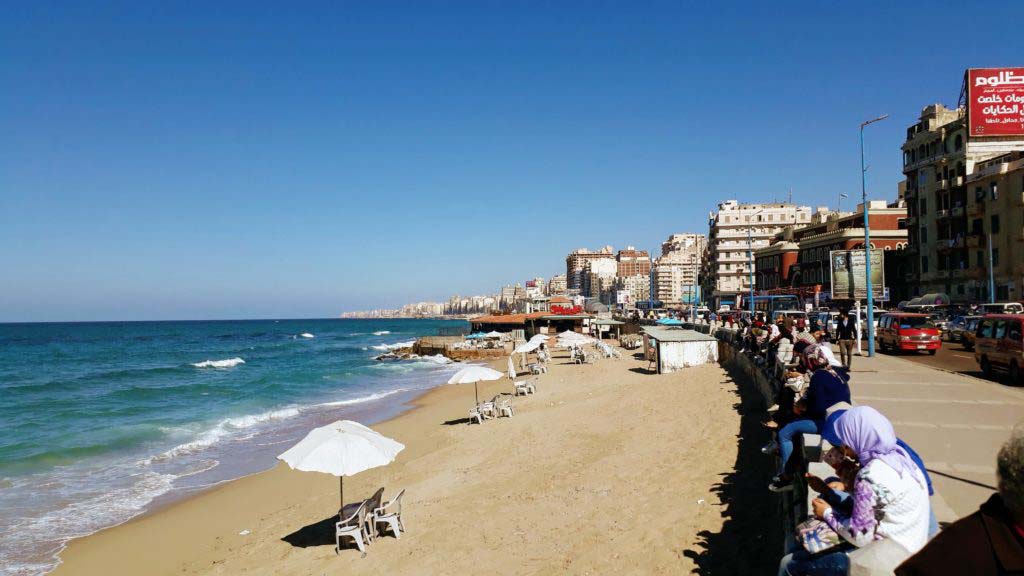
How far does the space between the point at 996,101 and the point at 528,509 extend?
70.7ft

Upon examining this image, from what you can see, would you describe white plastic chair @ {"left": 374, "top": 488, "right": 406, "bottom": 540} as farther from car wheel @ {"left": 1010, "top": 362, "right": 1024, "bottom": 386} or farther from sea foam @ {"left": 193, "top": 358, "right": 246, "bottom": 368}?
sea foam @ {"left": 193, "top": 358, "right": 246, "bottom": 368}

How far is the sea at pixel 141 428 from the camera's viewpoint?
12930 mm

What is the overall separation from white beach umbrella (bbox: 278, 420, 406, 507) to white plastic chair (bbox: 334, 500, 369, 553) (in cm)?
54

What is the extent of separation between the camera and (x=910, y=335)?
21031 millimetres

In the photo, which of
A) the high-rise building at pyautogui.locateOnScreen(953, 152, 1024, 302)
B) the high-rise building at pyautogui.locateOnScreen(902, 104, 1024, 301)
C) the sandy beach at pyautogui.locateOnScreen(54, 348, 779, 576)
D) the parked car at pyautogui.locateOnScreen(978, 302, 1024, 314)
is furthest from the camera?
the high-rise building at pyautogui.locateOnScreen(902, 104, 1024, 301)

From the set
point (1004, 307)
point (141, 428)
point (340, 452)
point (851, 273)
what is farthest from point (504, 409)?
point (1004, 307)

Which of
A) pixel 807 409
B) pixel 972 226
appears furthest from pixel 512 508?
pixel 972 226

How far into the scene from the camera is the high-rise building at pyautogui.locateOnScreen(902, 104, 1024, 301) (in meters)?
39.5

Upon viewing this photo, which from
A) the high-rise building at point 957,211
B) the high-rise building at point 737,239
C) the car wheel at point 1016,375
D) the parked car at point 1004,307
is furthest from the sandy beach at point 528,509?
the high-rise building at point 737,239

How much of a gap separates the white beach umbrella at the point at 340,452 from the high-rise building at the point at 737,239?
78562 mm

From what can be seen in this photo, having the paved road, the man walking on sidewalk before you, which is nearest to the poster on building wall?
the paved road

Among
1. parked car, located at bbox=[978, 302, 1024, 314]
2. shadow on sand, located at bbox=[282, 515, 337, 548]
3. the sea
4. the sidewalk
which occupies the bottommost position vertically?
the sea

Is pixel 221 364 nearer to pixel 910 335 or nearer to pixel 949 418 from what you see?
pixel 910 335

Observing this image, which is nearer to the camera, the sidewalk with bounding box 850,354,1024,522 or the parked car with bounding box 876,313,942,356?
the sidewalk with bounding box 850,354,1024,522
